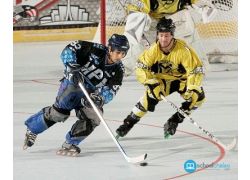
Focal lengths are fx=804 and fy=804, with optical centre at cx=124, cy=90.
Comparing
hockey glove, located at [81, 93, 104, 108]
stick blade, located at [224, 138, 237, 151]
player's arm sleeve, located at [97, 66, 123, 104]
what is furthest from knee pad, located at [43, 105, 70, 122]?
stick blade, located at [224, 138, 237, 151]

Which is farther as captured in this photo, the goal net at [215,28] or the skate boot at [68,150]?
the goal net at [215,28]

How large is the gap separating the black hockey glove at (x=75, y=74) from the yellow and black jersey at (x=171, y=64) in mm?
320

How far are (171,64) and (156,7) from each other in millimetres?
365

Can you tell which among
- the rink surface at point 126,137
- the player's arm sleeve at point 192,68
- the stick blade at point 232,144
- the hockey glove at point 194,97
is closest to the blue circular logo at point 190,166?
the rink surface at point 126,137

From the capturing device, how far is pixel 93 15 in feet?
15.3

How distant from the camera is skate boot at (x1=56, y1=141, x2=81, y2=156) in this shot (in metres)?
4.36

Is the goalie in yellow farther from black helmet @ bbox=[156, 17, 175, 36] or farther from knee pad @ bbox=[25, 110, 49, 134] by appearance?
knee pad @ bbox=[25, 110, 49, 134]

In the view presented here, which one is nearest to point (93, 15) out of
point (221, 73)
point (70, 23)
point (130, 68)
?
point (70, 23)

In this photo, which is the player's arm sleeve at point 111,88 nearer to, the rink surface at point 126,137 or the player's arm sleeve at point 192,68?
the rink surface at point 126,137

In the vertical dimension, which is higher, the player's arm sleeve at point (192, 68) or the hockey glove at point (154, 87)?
the player's arm sleeve at point (192, 68)

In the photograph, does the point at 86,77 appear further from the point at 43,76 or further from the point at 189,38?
the point at 189,38

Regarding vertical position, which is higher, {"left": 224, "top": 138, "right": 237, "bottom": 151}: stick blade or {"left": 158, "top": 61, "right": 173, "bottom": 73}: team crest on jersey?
{"left": 158, "top": 61, "right": 173, "bottom": 73}: team crest on jersey

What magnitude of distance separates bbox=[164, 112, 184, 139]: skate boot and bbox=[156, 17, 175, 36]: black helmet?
1.50ft

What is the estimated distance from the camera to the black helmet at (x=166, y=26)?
14.3 feet
